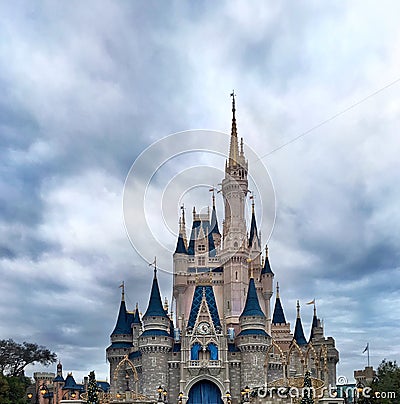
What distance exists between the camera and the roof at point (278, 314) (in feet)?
299

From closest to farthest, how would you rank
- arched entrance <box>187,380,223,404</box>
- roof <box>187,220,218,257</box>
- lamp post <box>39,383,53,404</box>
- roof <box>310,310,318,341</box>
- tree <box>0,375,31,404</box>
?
tree <box>0,375,31,404</box> → lamp post <box>39,383,53,404</box> → arched entrance <box>187,380,223,404</box> → roof <box>310,310,318,341</box> → roof <box>187,220,218,257</box>

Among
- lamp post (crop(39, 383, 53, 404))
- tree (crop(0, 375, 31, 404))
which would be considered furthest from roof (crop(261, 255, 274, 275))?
tree (crop(0, 375, 31, 404))

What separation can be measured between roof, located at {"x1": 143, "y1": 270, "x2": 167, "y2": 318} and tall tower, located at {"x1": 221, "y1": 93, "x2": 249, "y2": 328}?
1103 centimetres

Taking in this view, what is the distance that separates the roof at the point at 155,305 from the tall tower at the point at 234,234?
36.2ft

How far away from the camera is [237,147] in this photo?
101 meters

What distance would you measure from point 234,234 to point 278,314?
14125 mm

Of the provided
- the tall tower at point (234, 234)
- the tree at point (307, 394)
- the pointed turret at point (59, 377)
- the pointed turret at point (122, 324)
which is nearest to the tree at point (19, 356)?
the pointed turret at point (59, 377)

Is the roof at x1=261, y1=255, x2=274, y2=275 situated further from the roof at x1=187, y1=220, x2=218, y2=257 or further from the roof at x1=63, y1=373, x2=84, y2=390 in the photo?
the roof at x1=63, y1=373, x2=84, y2=390

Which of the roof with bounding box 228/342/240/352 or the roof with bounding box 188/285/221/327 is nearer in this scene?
the roof with bounding box 228/342/240/352

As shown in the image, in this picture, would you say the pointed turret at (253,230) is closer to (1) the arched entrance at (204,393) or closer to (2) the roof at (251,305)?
(2) the roof at (251,305)

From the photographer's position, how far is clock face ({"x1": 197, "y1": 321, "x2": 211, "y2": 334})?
251 ft

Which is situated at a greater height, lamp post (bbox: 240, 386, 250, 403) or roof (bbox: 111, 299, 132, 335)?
roof (bbox: 111, 299, 132, 335)

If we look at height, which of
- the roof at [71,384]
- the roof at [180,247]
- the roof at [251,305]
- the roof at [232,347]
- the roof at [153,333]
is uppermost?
the roof at [180,247]

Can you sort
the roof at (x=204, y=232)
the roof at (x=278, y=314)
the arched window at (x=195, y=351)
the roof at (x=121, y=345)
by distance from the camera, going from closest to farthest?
the arched window at (x=195, y=351) < the roof at (x=121, y=345) < the roof at (x=278, y=314) < the roof at (x=204, y=232)
